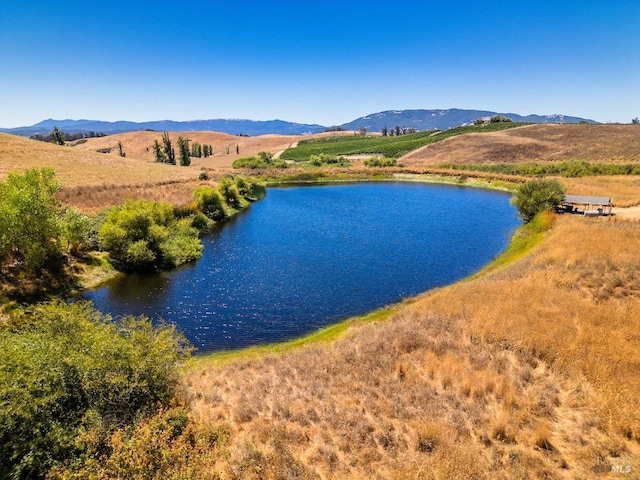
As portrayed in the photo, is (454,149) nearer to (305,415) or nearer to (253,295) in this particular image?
(253,295)

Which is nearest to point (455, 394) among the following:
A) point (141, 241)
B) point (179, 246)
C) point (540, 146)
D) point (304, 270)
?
point (304, 270)

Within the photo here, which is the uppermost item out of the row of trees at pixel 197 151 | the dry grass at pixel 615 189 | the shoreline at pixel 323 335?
the row of trees at pixel 197 151

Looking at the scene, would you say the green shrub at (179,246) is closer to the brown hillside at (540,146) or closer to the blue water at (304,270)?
the blue water at (304,270)

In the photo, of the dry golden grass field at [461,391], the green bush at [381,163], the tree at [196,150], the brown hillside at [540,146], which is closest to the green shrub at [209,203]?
the dry golden grass field at [461,391]

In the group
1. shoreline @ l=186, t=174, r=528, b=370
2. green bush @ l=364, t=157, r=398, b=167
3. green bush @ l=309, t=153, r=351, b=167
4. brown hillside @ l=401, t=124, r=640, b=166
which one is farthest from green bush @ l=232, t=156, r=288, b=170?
shoreline @ l=186, t=174, r=528, b=370

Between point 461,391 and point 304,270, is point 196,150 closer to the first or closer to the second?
point 304,270

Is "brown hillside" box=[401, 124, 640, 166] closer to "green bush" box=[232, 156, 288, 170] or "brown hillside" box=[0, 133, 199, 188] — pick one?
"green bush" box=[232, 156, 288, 170]

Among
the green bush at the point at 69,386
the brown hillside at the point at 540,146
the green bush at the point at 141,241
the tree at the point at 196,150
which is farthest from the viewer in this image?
the tree at the point at 196,150
